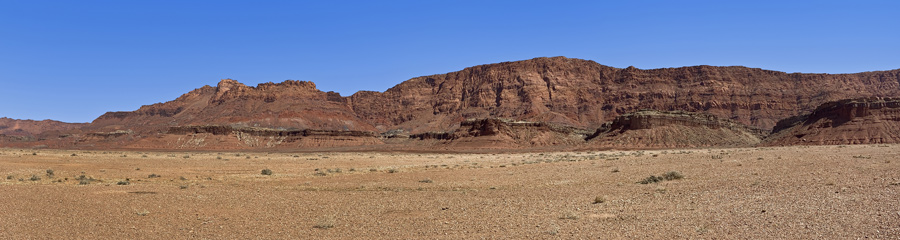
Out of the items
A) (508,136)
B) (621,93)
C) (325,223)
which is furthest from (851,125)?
(621,93)

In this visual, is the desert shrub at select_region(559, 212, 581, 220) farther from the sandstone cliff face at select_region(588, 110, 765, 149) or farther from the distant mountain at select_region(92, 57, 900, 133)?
the distant mountain at select_region(92, 57, 900, 133)

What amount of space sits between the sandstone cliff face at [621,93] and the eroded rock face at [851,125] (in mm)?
67511

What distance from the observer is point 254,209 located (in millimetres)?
13602

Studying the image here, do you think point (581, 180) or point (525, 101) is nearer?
point (581, 180)

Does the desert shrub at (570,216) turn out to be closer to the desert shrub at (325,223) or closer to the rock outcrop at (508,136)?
the desert shrub at (325,223)

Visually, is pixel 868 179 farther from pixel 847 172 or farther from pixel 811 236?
pixel 811 236

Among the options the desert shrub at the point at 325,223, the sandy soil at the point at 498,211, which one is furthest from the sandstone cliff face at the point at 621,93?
the desert shrub at the point at 325,223

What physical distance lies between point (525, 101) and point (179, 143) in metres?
105

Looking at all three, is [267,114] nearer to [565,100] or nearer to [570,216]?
[565,100]

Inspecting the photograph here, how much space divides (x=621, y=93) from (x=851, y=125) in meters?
101

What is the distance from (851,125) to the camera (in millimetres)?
76438

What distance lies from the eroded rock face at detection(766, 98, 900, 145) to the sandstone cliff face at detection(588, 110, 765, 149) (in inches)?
306

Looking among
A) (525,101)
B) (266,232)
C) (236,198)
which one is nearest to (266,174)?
(236,198)

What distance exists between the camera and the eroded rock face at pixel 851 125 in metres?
71.7
